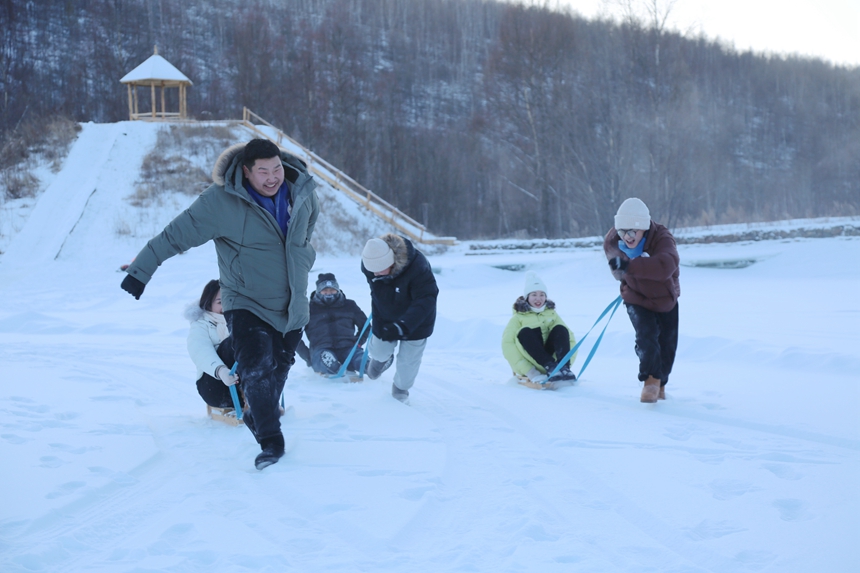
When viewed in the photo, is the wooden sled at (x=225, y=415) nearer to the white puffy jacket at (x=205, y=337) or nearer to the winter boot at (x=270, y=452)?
the white puffy jacket at (x=205, y=337)

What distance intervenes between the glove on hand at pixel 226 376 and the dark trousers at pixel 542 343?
263 centimetres

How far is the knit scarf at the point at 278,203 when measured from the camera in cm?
397

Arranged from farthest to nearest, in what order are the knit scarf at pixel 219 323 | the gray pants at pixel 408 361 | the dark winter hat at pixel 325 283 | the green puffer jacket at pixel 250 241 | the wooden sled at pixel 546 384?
1. the dark winter hat at pixel 325 283
2. the wooden sled at pixel 546 384
3. the gray pants at pixel 408 361
4. the knit scarf at pixel 219 323
5. the green puffer jacket at pixel 250 241

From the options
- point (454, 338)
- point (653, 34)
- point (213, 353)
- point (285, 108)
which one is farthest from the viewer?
point (285, 108)

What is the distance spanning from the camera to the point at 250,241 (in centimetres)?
392

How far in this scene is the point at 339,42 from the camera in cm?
3734

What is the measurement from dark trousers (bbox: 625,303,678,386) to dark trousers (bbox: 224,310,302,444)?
2.62 metres

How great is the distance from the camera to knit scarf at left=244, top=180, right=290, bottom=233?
13.0ft

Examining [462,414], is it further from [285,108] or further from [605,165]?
[285,108]

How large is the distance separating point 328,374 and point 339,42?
109 feet

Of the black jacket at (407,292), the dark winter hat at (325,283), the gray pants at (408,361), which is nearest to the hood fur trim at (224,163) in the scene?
the black jacket at (407,292)

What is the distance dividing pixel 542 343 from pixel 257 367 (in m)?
3.10

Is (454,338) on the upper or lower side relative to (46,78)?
lower

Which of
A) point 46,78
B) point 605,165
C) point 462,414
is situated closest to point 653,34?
point 605,165
